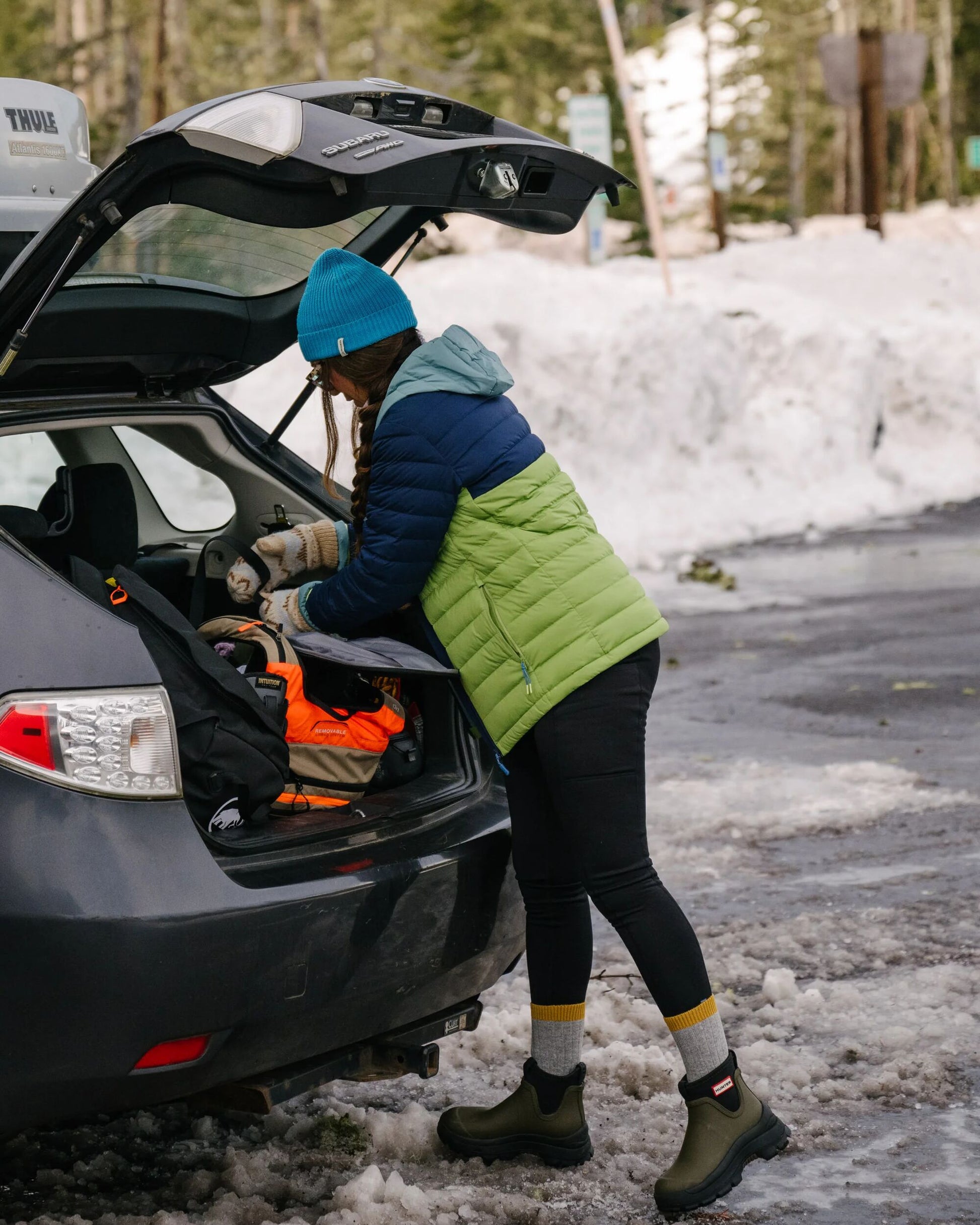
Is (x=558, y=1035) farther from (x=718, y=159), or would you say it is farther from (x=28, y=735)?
(x=718, y=159)

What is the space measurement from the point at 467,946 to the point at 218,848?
25.5 inches

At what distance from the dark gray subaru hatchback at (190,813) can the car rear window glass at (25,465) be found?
281 cm

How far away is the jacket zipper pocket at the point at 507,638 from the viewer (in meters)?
3.19

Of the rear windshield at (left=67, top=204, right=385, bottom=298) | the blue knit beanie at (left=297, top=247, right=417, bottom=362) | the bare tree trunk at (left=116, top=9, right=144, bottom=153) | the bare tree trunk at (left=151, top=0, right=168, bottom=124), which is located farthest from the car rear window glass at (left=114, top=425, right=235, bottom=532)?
the bare tree trunk at (left=116, top=9, right=144, bottom=153)

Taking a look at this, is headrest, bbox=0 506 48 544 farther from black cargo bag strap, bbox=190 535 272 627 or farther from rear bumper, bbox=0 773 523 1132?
rear bumper, bbox=0 773 523 1132

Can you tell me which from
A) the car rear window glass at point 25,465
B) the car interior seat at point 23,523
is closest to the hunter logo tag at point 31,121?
the car rear window glass at point 25,465

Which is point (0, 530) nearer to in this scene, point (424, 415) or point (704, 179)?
point (424, 415)

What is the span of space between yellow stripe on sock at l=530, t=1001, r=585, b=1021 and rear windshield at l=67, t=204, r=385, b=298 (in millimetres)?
1759

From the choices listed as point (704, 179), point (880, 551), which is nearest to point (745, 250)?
point (880, 551)

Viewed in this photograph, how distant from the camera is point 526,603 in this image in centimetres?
319

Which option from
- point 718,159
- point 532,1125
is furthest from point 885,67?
point 532,1125

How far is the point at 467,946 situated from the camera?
3285 millimetres

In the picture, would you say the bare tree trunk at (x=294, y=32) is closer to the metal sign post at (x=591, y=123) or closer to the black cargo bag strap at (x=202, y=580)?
the metal sign post at (x=591, y=123)

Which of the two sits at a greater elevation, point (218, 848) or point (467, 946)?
point (218, 848)
